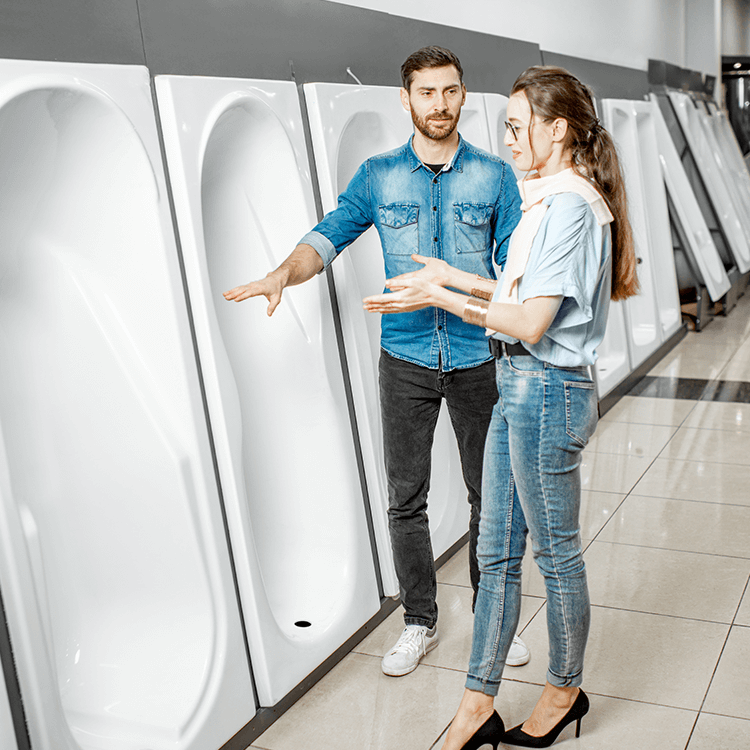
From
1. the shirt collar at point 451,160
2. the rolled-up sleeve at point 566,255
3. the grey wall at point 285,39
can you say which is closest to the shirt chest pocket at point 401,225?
the shirt collar at point 451,160

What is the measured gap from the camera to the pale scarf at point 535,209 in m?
1.77

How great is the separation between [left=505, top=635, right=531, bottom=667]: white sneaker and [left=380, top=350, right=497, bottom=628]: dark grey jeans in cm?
21

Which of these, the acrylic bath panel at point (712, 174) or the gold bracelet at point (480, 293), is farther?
the acrylic bath panel at point (712, 174)

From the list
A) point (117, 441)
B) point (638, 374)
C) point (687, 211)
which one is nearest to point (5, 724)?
point (117, 441)

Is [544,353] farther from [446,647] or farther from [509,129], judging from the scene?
[446,647]

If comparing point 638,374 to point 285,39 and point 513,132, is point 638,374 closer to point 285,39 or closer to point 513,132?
point 285,39

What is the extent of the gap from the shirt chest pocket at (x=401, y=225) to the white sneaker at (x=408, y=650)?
43.0 inches

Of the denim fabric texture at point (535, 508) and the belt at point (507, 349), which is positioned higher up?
the belt at point (507, 349)

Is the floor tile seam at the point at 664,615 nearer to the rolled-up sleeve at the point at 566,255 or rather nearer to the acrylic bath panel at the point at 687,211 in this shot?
the rolled-up sleeve at the point at 566,255

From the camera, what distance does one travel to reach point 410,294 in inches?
74.0

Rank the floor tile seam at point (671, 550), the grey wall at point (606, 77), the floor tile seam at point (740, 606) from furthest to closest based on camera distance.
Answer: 1. the grey wall at point (606, 77)
2. the floor tile seam at point (671, 550)
3. the floor tile seam at point (740, 606)

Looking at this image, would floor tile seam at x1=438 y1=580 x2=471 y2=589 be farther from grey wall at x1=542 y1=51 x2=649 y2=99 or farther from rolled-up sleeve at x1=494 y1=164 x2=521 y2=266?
grey wall at x1=542 y1=51 x2=649 y2=99

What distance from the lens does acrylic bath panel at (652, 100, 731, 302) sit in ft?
22.4

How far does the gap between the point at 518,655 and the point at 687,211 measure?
17.5 feet
